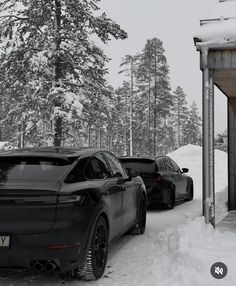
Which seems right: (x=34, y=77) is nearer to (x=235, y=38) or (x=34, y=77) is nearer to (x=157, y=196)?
(x=157, y=196)

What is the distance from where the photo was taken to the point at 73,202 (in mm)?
4859

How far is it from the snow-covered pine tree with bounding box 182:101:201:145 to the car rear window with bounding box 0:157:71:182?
243ft

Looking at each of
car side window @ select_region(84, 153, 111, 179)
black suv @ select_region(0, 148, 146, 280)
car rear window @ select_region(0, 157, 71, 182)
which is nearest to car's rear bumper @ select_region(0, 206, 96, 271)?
black suv @ select_region(0, 148, 146, 280)

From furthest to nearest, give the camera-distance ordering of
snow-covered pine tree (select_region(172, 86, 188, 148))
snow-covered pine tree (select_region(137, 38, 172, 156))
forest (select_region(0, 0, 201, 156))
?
snow-covered pine tree (select_region(172, 86, 188, 148)), snow-covered pine tree (select_region(137, 38, 172, 156)), forest (select_region(0, 0, 201, 156))

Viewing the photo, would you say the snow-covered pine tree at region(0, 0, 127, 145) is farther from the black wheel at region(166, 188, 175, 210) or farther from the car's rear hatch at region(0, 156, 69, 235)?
the car's rear hatch at region(0, 156, 69, 235)

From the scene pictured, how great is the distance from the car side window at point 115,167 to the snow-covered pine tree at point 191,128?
71.9m

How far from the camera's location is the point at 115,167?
7117mm

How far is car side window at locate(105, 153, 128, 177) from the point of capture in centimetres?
687

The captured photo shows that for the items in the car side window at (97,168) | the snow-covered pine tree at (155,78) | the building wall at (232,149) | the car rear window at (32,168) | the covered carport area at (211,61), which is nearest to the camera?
the car rear window at (32,168)

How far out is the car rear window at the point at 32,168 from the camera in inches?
202

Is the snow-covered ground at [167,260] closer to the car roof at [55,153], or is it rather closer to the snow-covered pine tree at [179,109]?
the car roof at [55,153]

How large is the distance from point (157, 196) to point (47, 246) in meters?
6.68

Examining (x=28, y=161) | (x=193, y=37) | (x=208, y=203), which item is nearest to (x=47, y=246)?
(x=28, y=161)

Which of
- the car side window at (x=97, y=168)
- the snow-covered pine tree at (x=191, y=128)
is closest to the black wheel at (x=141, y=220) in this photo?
the car side window at (x=97, y=168)
